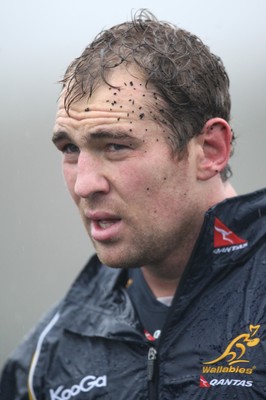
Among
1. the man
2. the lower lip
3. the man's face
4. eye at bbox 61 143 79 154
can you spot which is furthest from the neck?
eye at bbox 61 143 79 154

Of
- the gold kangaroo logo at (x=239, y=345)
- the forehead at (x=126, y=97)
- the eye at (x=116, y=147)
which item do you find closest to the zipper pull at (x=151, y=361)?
the gold kangaroo logo at (x=239, y=345)

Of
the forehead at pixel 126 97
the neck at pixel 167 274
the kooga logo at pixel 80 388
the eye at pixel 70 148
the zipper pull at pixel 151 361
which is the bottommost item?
the kooga logo at pixel 80 388

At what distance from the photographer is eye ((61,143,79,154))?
11.0 ft

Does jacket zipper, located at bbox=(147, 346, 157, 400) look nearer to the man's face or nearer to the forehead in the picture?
the man's face

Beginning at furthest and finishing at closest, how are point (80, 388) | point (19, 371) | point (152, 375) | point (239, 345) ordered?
point (19, 371), point (80, 388), point (152, 375), point (239, 345)

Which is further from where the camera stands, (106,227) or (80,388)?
(80,388)

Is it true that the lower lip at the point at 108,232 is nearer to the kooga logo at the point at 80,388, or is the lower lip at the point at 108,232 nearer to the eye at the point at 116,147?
the eye at the point at 116,147

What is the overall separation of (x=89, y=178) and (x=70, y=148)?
0.22 m

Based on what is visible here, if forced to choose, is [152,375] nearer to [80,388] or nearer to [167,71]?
[80,388]

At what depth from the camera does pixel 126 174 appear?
10.6 ft

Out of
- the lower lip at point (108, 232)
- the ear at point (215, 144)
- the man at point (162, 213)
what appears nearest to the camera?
the man at point (162, 213)

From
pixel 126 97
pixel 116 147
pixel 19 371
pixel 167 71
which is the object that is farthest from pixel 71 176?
pixel 19 371

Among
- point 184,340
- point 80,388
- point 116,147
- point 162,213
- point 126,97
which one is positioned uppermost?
point 126,97

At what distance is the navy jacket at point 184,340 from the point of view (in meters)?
3.05
